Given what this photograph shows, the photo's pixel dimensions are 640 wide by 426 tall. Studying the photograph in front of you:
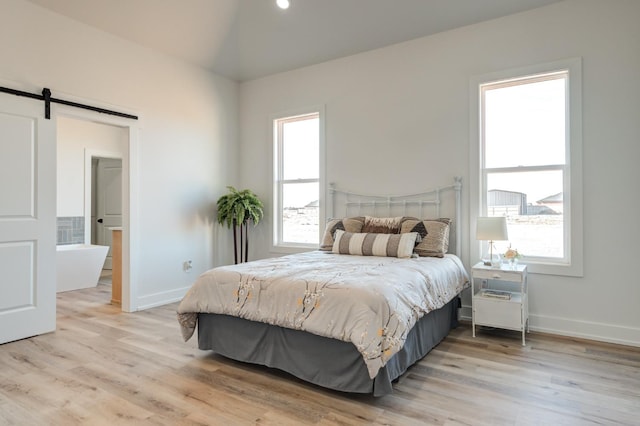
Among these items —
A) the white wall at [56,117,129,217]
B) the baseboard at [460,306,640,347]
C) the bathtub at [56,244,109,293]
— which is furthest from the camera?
the white wall at [56,117,129,217]

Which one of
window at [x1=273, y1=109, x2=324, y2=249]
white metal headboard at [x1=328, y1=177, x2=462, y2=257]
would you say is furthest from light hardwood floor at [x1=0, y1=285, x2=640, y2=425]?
window at [x1=273, y1=109, x2=324, y2=249]

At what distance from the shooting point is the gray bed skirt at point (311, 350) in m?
2.33

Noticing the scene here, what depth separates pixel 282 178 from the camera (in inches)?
215

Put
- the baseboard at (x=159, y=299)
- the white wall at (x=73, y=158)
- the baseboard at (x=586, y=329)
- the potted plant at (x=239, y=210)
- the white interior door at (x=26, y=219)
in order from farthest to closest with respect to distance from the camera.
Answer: the white wall at (x=73, y=158)
the potted plant at (x=239, y=210)
the baseboard at (x=159, y=299)
the white interior door at (x=26, y=219)
the baseboard at (x=586, y=329)

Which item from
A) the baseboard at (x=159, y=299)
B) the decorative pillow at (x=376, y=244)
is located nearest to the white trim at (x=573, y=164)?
the decorative pillow at (x=376, y=244)

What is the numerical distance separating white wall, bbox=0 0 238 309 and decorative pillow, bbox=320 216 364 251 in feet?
6.28

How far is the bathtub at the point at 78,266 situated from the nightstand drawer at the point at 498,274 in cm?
525

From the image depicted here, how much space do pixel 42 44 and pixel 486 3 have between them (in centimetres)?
413

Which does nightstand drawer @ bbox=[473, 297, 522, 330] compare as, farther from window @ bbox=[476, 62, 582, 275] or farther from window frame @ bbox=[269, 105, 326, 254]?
window frame @ bbox=[269, 105, 326, 254]

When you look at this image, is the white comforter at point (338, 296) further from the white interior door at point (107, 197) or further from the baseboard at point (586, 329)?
the white interior door at point (107, 197)

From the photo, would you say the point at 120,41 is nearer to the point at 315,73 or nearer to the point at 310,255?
the point at 315,73

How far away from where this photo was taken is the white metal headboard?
4043 mm

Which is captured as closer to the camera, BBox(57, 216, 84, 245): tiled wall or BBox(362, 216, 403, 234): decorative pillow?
BBox(362, 216, 403, 234): decorative pillow

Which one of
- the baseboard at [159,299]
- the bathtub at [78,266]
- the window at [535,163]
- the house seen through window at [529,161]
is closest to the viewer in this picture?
the window at [535,163]
